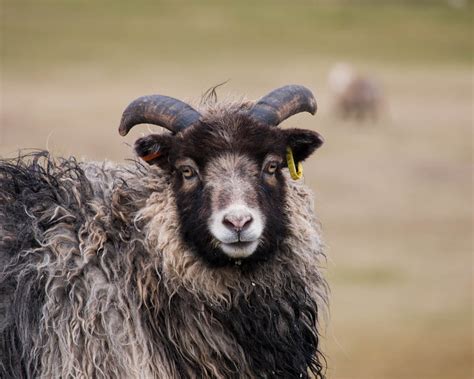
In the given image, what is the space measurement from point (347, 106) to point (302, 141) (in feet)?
118

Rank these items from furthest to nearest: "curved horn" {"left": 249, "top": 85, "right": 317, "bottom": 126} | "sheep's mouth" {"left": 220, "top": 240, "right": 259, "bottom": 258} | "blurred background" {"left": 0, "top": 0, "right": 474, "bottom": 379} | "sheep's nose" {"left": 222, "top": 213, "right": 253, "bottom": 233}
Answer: "blurred background" {"left": 0, "top": 0, "right": 474, "bottom": 379}, "curved horn" {"left": 249, "top": 85, "right": 317, "bottom": 126}, "sheep's mouth" {"left": 220, "top": 240, "right": 259, "bottom": 258}, "sheep's nose" {"left": 222, "top": 213, "right": 253, "bottom": 233}

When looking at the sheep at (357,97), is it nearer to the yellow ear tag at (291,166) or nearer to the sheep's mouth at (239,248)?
the yellow ear tag at (291,166)

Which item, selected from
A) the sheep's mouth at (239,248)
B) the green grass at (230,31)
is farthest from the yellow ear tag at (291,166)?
the green grass at (230,31)

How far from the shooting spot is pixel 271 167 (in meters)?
7.41

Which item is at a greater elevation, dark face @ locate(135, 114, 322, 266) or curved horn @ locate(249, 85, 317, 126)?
curved horn @ locate(249, 85, 317, 126)

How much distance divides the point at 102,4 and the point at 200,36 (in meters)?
10.7

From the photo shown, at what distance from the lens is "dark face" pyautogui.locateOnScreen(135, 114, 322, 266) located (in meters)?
7.04

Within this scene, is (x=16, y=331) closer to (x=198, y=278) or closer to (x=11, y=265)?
(x=11, y=265)

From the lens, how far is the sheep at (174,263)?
725 cm

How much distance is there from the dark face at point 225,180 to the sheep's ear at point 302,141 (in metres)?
0.10

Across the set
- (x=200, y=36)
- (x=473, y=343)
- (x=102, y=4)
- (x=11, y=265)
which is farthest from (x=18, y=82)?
(x=11, y=265)

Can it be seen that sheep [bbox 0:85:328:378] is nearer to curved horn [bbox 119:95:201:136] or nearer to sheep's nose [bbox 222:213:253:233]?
curved horn [bbox 119:95:201:136]

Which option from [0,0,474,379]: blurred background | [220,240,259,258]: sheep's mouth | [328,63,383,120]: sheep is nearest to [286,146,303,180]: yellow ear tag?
[220,240,259,258]: sheep's mouth

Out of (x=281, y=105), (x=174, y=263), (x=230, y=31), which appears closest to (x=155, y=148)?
(x=174, y=263)
